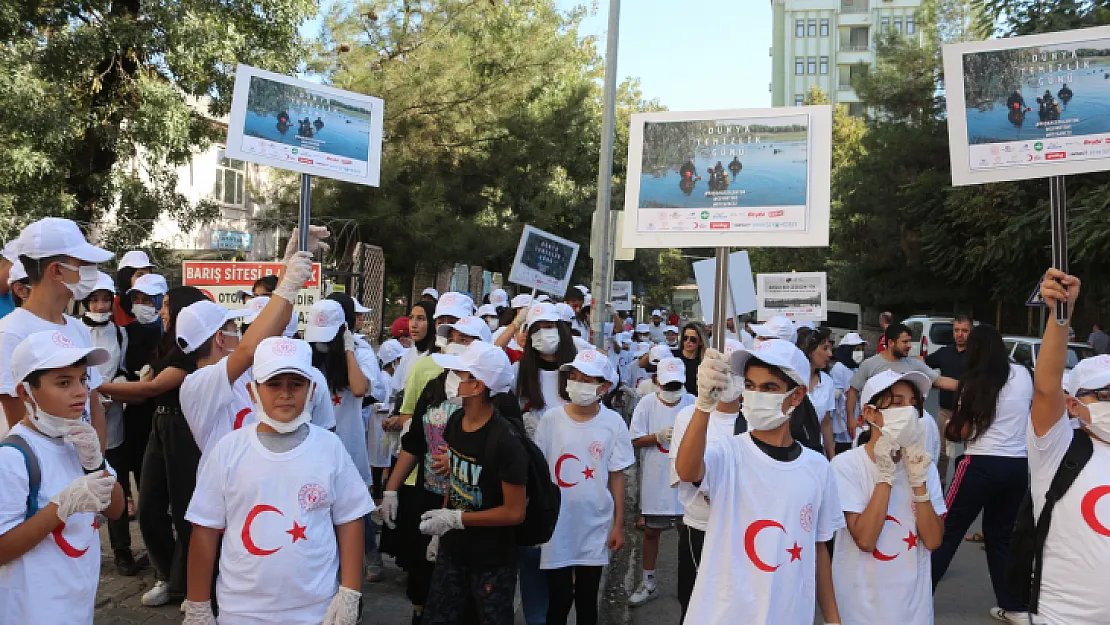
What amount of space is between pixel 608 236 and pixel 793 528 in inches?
346

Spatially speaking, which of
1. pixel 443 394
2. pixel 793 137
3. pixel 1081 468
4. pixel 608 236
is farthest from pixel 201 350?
pixel 608 236

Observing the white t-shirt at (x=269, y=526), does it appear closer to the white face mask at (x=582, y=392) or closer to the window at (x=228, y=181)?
the white face mask at (x=582, y=392)

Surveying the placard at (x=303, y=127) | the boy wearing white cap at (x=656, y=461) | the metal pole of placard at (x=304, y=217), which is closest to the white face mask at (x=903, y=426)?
the boy wearing white cap at (x=656, y=461)

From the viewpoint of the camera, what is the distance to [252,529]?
11.1 ft

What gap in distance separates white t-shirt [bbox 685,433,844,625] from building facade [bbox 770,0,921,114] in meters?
72.9

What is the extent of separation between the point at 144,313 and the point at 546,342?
290cm

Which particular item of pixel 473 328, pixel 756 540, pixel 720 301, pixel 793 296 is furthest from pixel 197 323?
pixel 793 296

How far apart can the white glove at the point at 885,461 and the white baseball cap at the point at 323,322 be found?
3.82 m

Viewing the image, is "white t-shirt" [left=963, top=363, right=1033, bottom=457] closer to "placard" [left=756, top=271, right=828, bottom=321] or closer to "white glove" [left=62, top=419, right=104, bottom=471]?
"white glove" [left=62, top=419, right=104, bottom=471]

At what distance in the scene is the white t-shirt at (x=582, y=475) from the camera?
517 cm

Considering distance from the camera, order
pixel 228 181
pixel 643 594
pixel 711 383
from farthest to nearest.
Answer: pixel 228 181, pixel 643 594, pixel 711 383

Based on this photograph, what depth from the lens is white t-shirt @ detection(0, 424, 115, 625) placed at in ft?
9.83

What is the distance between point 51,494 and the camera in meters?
3.11

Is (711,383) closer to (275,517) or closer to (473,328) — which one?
(275,517)
